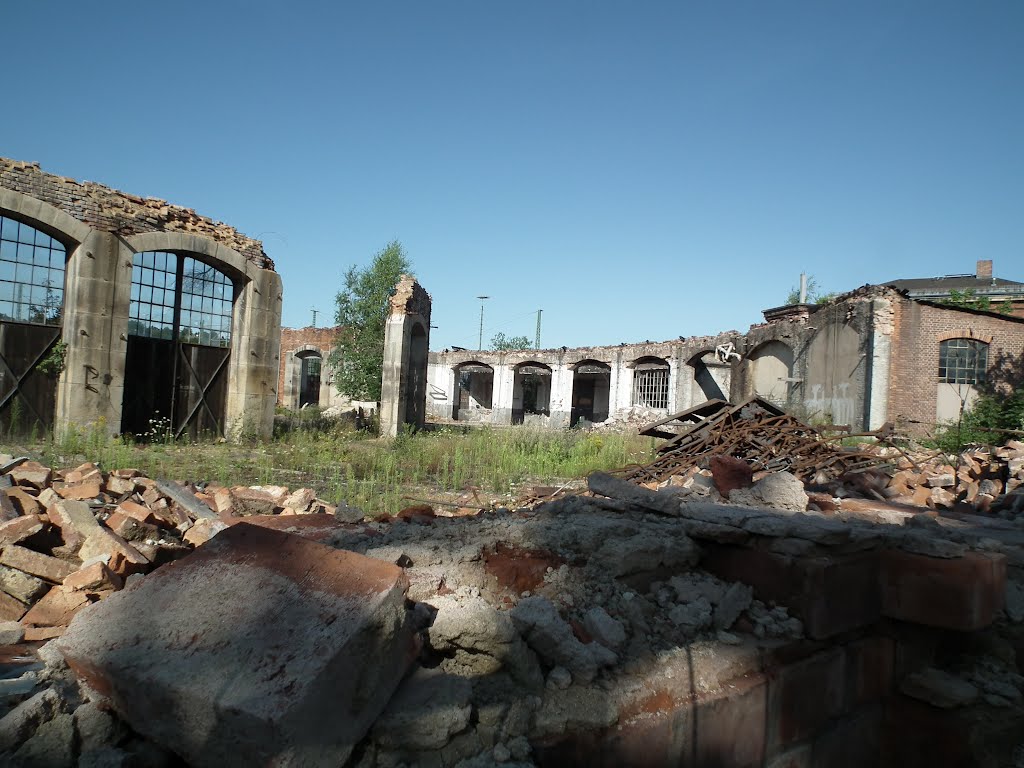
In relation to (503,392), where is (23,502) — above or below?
below

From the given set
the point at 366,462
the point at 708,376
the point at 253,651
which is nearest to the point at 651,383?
the point at 708,376

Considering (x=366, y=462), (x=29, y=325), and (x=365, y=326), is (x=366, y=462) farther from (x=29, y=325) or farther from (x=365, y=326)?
(x=365, y=326)

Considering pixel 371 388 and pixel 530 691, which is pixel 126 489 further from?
pixel 371 388

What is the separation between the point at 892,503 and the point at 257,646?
638 centimetres

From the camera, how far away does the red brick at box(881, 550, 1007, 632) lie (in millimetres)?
2852

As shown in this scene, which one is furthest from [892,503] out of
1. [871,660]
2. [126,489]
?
[126,489]

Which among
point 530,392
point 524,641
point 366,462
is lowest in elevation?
point 366,462

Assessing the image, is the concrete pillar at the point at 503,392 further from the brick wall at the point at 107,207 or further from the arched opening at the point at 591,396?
the brick wall at the point at 107,207

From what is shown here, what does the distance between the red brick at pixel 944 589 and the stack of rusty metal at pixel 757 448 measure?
4854 millimetres

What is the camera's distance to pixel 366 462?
9289 millimetres

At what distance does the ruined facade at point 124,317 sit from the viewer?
10047 mm

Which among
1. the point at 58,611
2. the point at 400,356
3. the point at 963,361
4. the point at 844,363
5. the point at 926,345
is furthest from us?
the point at 844,363

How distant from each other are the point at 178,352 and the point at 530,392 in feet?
80.9

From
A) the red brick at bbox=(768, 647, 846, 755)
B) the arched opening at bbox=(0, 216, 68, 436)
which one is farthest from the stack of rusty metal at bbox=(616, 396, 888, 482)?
the arched opening at bbox=(0, 216, 68, 436)
